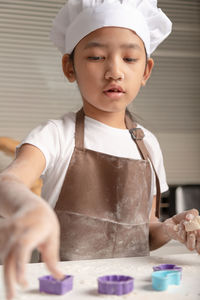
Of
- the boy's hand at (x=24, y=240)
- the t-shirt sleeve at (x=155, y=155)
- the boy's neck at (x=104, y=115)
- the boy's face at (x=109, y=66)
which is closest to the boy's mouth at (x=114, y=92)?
the boy's face at (x=109, y=66)

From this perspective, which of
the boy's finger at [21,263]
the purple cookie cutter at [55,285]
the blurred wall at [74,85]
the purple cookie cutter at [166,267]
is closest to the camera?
the boy's finger at [21,263]

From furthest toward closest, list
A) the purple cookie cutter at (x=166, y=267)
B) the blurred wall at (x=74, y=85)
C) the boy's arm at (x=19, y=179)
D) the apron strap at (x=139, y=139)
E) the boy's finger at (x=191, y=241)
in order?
the blurred wall at (x=74, y=85), the apron strap at (x=139, y=139), the boy's finger at (x=191, y=241), the purple cookie cutter at (x=166, y=267), the boy's arm at (x=19, y=179)

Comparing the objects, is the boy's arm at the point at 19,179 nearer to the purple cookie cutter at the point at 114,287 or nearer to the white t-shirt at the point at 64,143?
the white t-shirt at the point at 64,143

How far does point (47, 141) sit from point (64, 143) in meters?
0.06

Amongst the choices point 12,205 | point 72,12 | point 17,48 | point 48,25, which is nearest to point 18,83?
point 17,48

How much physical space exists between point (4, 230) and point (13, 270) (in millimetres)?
51

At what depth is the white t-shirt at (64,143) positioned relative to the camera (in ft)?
3.38

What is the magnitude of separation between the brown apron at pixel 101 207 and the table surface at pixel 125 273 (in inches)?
5.8

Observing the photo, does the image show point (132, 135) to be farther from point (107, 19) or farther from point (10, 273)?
point (10, 273)

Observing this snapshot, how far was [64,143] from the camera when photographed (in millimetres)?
1075

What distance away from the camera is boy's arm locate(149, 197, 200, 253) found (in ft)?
3.08

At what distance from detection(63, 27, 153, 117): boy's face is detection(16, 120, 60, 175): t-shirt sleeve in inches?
4.4

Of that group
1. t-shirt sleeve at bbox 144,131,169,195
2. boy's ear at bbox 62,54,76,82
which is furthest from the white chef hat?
t-shirt sleeve at bbox 144,131,169,195

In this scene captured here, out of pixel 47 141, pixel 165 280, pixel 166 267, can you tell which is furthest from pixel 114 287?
pixel 47 141
